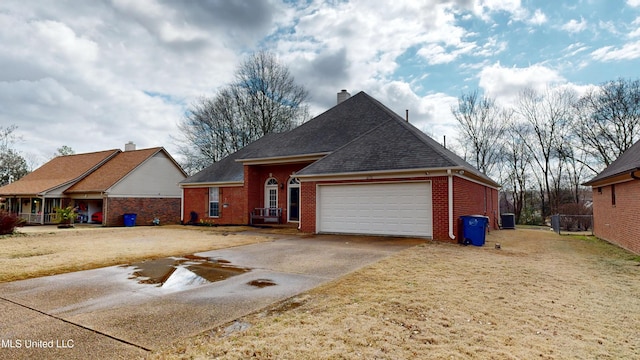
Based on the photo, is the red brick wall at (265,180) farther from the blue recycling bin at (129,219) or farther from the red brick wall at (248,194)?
the blue recycling bin at (129,219)

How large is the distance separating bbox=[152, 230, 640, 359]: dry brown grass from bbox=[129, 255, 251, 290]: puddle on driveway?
2223 millimetres

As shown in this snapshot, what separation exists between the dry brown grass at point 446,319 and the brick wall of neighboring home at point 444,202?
4423 mm

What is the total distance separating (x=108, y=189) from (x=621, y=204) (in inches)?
1091

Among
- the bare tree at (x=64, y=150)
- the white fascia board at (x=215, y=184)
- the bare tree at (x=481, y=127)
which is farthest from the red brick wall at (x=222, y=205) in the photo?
the bare tree at (x=64, y=150)

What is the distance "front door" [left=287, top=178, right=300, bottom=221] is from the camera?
58.0 ft

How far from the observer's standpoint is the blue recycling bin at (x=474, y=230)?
36.4 ft

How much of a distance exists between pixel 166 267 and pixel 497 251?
8953mm

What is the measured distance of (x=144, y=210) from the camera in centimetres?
2589

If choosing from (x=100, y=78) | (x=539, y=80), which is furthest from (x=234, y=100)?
(x=539, y=80)

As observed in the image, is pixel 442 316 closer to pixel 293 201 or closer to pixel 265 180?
pixel 293 201

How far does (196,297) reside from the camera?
5078 millimetres

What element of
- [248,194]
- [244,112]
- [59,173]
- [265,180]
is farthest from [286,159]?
[59,173]

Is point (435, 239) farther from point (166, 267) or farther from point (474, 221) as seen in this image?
point (166, 267)

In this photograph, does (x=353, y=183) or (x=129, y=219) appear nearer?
(x=353, y=183)
